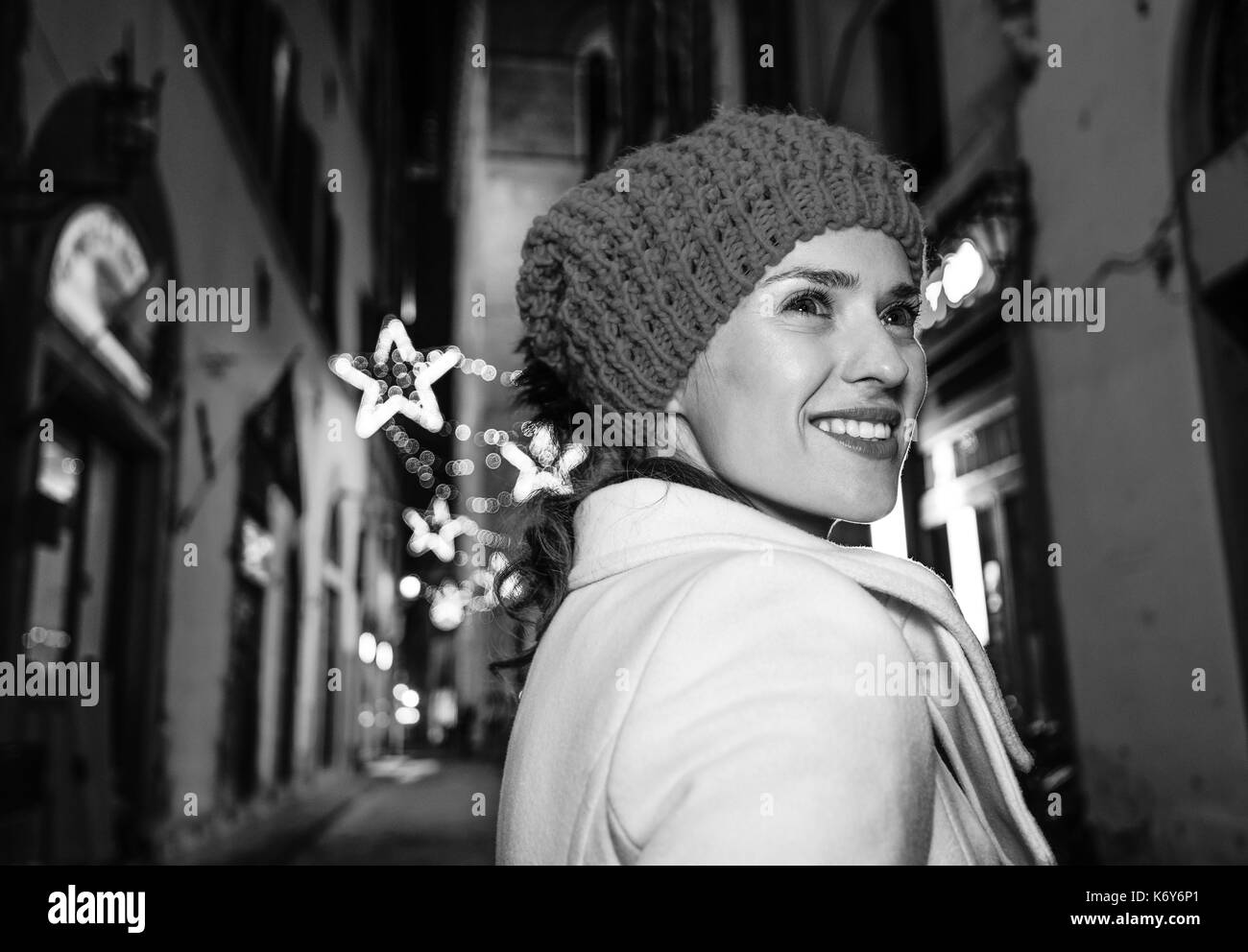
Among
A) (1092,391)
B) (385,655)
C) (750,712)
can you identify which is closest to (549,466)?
(750,712)

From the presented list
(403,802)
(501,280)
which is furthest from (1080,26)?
(501,280)

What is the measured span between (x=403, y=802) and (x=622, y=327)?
1366 cm

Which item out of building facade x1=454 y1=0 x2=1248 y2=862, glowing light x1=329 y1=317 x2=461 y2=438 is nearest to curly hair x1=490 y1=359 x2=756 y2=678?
building facade x1=454 y1=0 x2=1248 y2=862

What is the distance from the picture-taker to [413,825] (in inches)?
438

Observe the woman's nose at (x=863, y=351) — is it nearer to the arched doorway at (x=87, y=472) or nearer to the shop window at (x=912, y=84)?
the arched doorway at (x=87, y=472)

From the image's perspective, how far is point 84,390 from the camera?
18.5 feet

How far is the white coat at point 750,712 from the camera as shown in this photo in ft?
2.66

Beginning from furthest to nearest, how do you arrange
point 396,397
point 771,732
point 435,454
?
point 435,454 → point 396,397 → point 771,732

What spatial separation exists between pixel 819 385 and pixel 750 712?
0.50 m

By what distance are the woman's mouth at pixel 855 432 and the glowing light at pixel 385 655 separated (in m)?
22.2

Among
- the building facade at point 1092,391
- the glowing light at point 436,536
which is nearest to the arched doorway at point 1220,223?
the building facade at point 1092,391

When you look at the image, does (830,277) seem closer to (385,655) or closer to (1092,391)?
(1092,391)

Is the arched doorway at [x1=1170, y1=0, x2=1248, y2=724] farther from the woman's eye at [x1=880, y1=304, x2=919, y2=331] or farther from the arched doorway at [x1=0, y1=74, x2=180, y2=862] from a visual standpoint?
the arched doorway at [x1=0, y1=74, x2=180, y2=862]

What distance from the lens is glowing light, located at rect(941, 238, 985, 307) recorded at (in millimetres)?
6367
